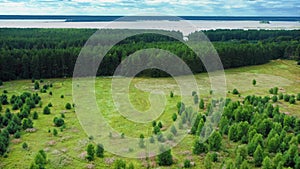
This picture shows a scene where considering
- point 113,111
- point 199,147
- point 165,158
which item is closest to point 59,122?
point 113,111

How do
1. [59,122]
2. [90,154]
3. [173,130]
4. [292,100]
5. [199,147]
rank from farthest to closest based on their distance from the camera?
[292,100]
[59,122]
[173,130]
[199,147]
[90,154]

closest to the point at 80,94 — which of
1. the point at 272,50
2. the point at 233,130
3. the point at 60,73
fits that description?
the point at 60,73

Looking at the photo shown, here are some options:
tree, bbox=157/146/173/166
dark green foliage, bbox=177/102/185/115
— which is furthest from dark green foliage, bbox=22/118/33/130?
dark green foliage, bbox=177/102/185/115

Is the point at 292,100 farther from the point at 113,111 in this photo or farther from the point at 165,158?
the point at 165,158

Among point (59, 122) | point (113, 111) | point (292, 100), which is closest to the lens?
point (59, 122)

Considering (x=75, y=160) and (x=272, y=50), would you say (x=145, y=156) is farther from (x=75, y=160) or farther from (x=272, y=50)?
(x=272, y=50)

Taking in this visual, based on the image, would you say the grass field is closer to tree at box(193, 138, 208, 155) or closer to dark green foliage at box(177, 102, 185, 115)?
tree at box(193, 138, 208, 155)

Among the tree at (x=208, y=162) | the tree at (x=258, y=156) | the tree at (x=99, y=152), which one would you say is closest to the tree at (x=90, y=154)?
the tree at (x=99, y=152)

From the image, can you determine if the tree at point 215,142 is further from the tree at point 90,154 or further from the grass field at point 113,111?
the tree at point 90,154
